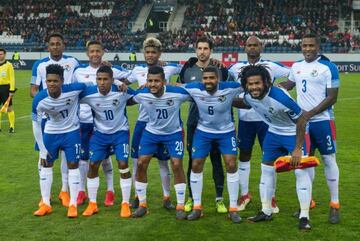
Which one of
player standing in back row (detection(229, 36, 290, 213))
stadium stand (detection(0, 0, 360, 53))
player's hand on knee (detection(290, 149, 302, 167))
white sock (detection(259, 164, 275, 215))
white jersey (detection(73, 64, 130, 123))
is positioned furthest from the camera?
stadium stand (detection(0, 0, 360, 53))

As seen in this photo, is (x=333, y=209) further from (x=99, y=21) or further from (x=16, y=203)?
(x=99, y=21)

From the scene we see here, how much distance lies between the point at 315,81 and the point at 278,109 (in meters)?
0.76

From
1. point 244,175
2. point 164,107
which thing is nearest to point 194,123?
point 164,107

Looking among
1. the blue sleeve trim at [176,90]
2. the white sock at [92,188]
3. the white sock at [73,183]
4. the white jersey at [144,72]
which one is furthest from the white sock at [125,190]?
the white jersey at [144,72]

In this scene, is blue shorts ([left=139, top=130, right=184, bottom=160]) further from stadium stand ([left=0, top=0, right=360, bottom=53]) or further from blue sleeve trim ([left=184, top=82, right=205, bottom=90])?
stadium stand ([left=0, top=0, right=360, bottom=53])

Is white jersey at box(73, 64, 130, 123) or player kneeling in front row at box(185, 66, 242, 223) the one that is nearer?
player kneeling in front row at box(185, 66, 242, 223)

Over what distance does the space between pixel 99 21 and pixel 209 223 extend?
45.0 meters

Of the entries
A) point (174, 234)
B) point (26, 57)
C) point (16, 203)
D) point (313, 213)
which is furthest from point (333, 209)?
point (26, 57)

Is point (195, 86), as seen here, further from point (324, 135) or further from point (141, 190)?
point (324, 135)

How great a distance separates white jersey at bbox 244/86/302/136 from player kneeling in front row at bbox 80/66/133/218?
1788 mm

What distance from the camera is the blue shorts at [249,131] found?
25.1ft

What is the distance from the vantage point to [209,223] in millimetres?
7000

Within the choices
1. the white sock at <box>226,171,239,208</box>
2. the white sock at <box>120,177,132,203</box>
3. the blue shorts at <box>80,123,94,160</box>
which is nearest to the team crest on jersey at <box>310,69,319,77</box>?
the white sock at <box>226,171,239,208</box>

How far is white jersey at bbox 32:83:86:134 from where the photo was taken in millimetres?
7242
